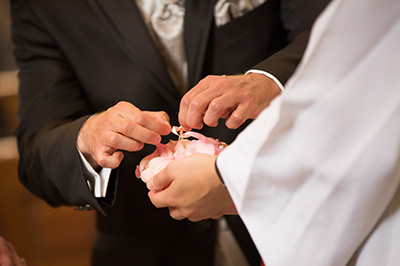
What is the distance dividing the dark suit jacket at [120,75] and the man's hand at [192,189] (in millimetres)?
300

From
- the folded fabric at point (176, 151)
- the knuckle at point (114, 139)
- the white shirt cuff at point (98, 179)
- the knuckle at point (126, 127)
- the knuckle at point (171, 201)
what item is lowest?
the white shirt cuff at point (98, 179)

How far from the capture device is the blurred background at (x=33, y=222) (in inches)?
101

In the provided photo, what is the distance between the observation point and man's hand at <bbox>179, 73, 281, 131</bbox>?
0.79 m

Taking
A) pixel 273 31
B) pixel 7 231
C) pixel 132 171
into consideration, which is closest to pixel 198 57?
pixel 273 31

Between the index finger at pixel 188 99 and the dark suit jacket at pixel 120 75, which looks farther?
the dark suit jacket at pixel 120 75

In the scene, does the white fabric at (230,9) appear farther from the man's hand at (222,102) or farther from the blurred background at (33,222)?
the blurred background at (33,222)

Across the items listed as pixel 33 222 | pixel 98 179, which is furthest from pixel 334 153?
pixel 33 222

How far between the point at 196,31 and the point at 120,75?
0.20 m

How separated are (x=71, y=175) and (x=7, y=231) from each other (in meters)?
1.82

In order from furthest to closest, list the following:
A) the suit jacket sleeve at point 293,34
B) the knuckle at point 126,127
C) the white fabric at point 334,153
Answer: the suit jacket sleeve at point 293,34
the knuckle at point 126,127
the white fabric at point 334,153

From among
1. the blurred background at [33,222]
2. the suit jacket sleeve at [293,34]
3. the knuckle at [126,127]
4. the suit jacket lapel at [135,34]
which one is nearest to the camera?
the knuckle at [126,127]

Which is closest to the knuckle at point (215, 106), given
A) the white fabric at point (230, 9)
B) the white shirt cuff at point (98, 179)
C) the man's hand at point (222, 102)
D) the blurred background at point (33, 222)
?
the man's hand at point (222, 102)

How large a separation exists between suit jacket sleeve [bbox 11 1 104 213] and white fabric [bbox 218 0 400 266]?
0.57 metres

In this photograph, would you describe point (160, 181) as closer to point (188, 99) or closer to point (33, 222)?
point (188, 99)
